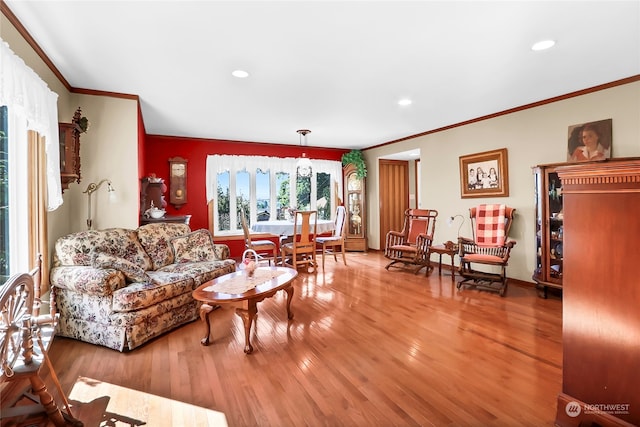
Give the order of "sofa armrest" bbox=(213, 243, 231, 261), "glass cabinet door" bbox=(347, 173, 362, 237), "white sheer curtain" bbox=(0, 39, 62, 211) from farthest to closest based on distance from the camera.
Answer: "glass cabinet door" bbox=(347, 173, 362, 237) → "sofa armrest" bbox=(213, 243, 231, 261) → "white sheer curtain" bbox=(0, 39, 62, 211)

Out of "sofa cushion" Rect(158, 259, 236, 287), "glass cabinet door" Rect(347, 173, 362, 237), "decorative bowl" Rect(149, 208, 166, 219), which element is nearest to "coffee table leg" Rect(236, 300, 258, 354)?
"sofa cushion" Rect(158, 259, 236, 287)

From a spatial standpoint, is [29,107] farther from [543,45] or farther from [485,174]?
[485,174]

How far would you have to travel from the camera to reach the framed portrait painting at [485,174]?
4.60 m

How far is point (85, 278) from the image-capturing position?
2.52 m

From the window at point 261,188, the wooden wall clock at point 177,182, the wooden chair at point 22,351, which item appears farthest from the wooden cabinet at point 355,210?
the wooden chair at point 22,351

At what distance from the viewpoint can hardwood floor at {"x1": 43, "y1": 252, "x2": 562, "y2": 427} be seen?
175 cm

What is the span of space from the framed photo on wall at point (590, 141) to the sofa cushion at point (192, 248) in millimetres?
4528

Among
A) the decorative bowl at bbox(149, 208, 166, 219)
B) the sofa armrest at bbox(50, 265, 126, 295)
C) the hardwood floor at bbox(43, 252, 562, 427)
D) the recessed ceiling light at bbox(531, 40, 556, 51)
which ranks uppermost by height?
the recessed ceiling light at bbox(531, 40, 556, 51)

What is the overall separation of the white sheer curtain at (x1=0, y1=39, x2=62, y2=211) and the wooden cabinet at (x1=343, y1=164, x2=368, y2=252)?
215 inches

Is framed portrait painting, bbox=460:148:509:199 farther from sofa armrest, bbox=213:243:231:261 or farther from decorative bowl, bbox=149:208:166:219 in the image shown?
decorative bowl, bbox=149:208:166:219

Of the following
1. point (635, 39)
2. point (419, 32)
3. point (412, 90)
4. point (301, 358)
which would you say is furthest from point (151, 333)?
point (635, 39)

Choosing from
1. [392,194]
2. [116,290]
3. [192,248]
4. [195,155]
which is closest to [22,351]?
[116,290]

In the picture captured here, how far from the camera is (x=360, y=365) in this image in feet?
7.36

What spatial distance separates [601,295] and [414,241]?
13.2 ft
